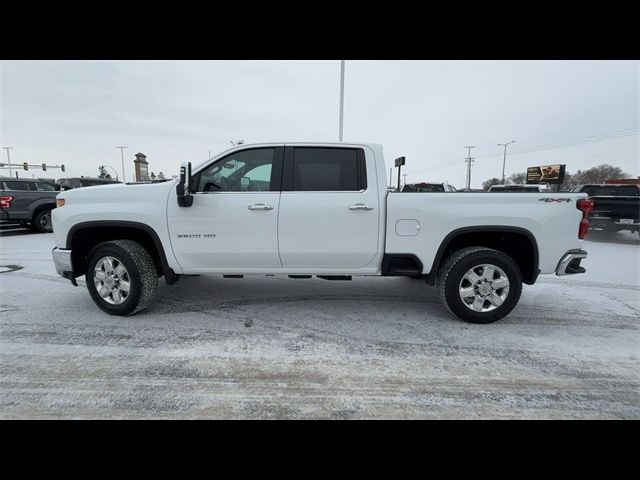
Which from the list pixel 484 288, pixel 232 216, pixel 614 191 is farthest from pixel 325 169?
pixel 614 191

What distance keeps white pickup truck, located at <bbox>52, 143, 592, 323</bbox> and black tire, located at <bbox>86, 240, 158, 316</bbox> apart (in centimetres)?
1

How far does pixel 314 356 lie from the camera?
9.66 feet

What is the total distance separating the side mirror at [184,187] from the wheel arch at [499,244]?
9.25 ft

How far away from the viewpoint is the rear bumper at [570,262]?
351 cm

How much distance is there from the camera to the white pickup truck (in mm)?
3498

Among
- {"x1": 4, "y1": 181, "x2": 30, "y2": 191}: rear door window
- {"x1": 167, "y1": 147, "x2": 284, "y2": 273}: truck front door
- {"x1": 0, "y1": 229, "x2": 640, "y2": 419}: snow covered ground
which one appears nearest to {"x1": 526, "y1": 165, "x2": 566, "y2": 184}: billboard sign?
{"x1": 0, "y1": 229, "x2": 640, "y2": 419}: snow covered ground

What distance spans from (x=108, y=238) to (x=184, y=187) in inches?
56.0

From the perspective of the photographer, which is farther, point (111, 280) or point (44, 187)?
point (44, 187)

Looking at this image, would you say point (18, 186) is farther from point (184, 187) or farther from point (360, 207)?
point (360, 207)

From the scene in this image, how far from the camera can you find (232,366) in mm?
2770

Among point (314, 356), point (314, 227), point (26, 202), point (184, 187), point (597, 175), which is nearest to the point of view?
point (314, 356)

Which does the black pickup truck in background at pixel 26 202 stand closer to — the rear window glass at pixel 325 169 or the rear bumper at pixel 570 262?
the rear window glass at pixel 325 169

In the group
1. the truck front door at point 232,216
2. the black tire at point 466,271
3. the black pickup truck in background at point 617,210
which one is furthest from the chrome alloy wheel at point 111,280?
the black pickup truck in background at point 617,210

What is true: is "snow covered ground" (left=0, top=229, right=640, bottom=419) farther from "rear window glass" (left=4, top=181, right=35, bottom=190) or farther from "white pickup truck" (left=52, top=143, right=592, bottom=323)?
"rear window glass" (left=4, top=181, right=35, bottom=190)
